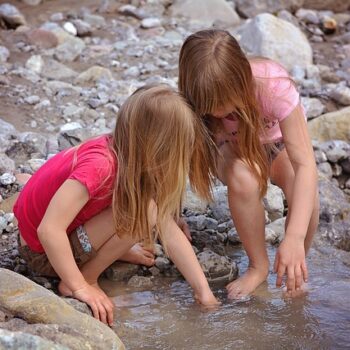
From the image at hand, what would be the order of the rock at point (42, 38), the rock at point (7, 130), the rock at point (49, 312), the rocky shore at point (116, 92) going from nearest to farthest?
the rock at point (49, 312) < the rocky shore at point (116, 92) < the rock at point (7, 130) < the rock at point (42, 38)

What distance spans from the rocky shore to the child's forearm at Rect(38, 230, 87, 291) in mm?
103

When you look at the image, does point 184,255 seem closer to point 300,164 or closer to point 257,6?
point 300,164

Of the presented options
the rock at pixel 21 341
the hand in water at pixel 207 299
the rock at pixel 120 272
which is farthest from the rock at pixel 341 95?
the rock at pixel 21 341

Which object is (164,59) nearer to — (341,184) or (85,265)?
(341,184)

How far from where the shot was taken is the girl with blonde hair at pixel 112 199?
257 cm

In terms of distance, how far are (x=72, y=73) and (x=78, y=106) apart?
28.7 inches

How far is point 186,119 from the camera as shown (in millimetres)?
2570

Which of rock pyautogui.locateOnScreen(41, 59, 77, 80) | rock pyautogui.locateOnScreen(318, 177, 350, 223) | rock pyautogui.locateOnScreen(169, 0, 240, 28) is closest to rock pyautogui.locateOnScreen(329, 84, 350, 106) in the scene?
rock pyautogui.locateOnScreen(318, 177, 350, 223)

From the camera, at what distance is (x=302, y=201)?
9.10 ft

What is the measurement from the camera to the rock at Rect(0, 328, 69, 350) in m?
1.84

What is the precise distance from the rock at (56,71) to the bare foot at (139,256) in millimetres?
2650

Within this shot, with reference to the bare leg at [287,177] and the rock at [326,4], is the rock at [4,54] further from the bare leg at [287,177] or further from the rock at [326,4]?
the rock at [326,4]

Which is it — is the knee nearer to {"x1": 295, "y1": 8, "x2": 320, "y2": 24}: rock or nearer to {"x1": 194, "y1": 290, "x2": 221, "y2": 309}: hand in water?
{"x1": 194, "y1": 290, "x2": 221, "y2": 309}: hand in water

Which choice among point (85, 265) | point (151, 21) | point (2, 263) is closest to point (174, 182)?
point (85, 265)
